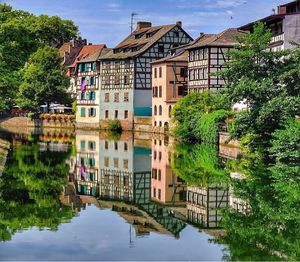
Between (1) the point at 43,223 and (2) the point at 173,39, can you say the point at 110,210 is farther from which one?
(2) the point at 173,39

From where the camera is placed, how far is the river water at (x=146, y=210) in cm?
1666

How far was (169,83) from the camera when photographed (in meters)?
72.0

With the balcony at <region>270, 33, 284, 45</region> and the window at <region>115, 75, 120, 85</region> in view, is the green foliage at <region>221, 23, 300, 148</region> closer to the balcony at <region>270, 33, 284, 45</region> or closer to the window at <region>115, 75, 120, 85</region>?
the balcony at <region>270, 33, 284, 45</region>

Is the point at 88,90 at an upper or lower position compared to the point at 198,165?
upper

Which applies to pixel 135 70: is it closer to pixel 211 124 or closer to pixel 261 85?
pixel 211 124

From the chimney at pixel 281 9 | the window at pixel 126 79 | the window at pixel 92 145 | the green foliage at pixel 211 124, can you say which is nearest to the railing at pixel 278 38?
the chimney at pixel 281 9

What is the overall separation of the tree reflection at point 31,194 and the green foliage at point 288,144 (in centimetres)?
1157

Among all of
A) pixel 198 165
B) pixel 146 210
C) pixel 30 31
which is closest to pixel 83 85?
pixel 30 31

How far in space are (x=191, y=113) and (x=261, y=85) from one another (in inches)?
822

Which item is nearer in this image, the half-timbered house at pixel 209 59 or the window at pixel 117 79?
the half-timbered house at pixel 209 59

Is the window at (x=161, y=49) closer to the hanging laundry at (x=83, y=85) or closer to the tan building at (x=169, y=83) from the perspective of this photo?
the tan building at (x=169, y=83)

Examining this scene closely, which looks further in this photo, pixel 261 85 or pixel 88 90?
pixel 88 90

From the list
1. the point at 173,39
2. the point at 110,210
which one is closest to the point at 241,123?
the point at 110,210

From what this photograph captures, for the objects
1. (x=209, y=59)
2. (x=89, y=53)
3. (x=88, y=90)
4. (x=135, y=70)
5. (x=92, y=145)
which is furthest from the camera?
(x=89, y=53)
